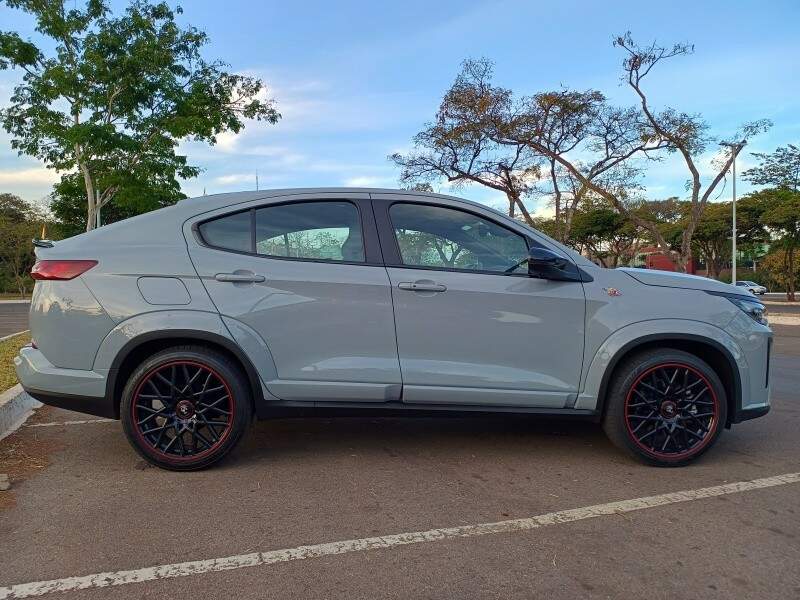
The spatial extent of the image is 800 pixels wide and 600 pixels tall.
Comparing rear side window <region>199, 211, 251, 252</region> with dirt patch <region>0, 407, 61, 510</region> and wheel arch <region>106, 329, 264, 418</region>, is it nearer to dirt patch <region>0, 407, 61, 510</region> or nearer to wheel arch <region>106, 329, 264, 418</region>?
wheel arch <region>106, 329, 264, 418</region>

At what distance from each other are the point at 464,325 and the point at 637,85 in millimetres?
21112

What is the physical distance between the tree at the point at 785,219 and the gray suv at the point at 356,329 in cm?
3120

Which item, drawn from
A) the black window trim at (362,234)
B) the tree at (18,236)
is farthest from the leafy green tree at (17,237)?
the black window trim at (362,234)

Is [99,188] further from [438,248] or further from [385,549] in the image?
[385,549]

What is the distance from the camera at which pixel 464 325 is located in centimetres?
387

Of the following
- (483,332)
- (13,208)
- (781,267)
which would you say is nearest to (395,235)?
(483,332)

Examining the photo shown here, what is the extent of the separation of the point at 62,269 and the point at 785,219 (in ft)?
112

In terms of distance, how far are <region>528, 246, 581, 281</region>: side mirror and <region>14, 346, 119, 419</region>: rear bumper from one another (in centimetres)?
273

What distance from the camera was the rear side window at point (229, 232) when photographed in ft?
12.9

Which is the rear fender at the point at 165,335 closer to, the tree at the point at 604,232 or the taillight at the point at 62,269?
the taillight at the point at 62,269

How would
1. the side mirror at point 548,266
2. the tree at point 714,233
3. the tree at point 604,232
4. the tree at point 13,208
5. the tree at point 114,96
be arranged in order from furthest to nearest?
the tree at point 13,208
the tree at point 604,232
the tree at point 714,233
the tree at point 114,96
the side mirror at point 548,266

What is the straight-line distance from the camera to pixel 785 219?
30.2m

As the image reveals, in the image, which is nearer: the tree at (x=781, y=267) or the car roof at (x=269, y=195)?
the car roof at (x=269, y=195)

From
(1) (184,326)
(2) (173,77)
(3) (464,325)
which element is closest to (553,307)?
(3) (464,325)
